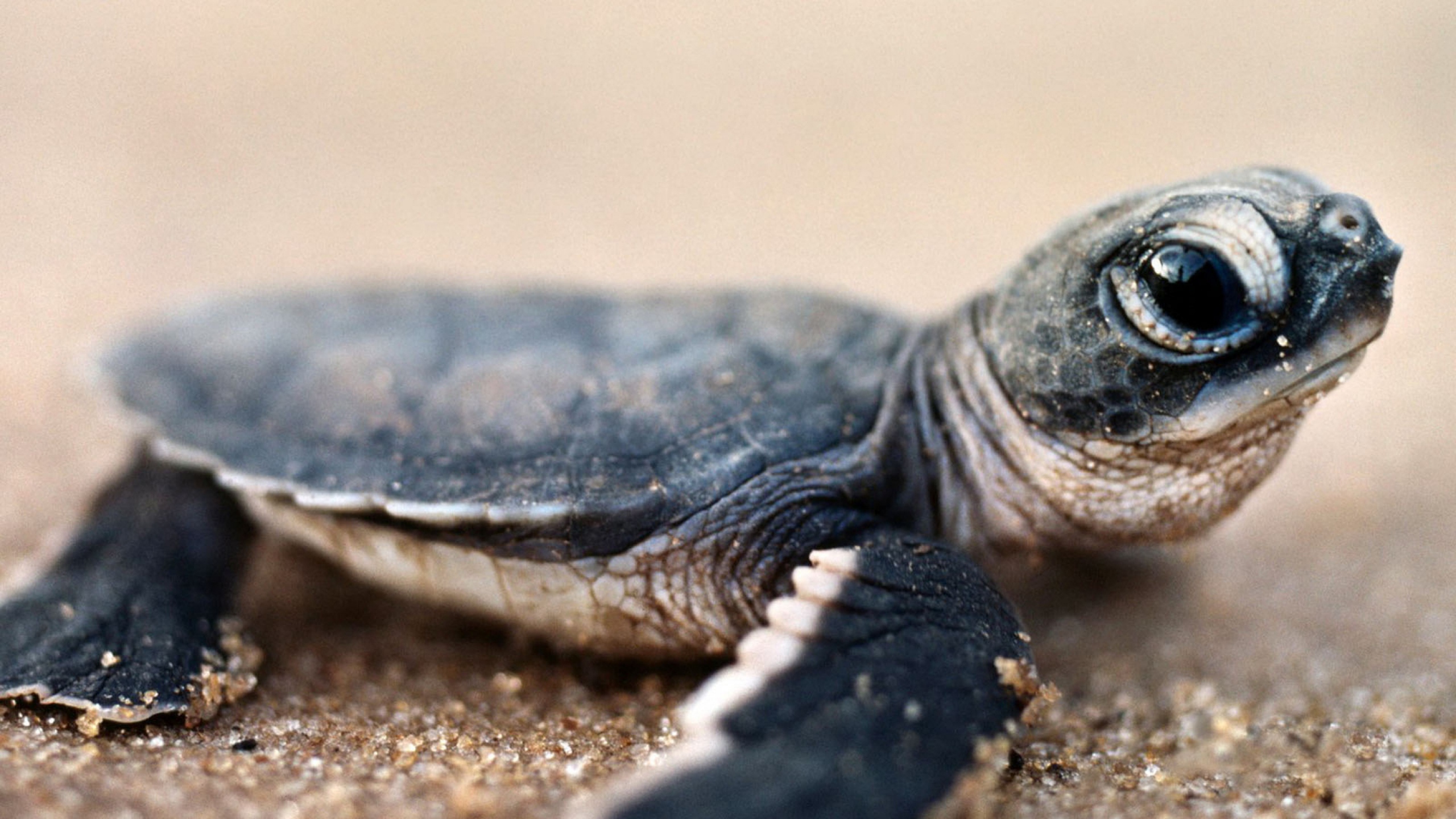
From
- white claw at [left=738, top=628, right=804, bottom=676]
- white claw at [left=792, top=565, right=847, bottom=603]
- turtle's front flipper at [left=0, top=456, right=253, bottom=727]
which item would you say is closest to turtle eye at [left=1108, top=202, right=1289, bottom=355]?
white claw at [left=792, top=565, right=847, bottom=603]

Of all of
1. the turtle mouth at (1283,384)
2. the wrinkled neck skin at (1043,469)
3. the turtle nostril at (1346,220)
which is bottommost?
the wrinkled neck skin at (1043,469)

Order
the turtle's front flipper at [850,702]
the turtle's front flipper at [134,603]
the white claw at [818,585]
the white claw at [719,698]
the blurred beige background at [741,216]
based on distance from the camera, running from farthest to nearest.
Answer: the blurred beige background at [741,216] → the turtle's front flipper at [134,603] → the white claw at [818,585] → the white claw at [719,698] → the turtle's front flipper at [850,702]

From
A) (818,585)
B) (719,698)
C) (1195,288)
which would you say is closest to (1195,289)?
(1195,288)

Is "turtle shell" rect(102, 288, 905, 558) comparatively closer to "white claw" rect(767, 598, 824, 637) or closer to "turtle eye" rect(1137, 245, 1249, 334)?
"white claw" rect(767, 598, 824, 637)

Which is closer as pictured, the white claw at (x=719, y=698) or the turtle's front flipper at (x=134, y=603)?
the white claw at (x=719, y=698)

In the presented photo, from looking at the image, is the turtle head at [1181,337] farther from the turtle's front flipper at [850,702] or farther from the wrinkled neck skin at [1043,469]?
the turtle's front flipper at [850,702]

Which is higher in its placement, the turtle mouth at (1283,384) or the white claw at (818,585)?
the turtle mouth at (1283,384)

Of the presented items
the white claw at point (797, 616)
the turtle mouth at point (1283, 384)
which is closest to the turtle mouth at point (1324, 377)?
the turtle mouth at point (1283, 384)

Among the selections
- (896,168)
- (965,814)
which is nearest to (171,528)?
(965,814)

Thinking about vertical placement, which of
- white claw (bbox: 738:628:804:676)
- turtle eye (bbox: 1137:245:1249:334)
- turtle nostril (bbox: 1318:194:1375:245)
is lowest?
white claw (bbox: 738:628:804:676)
